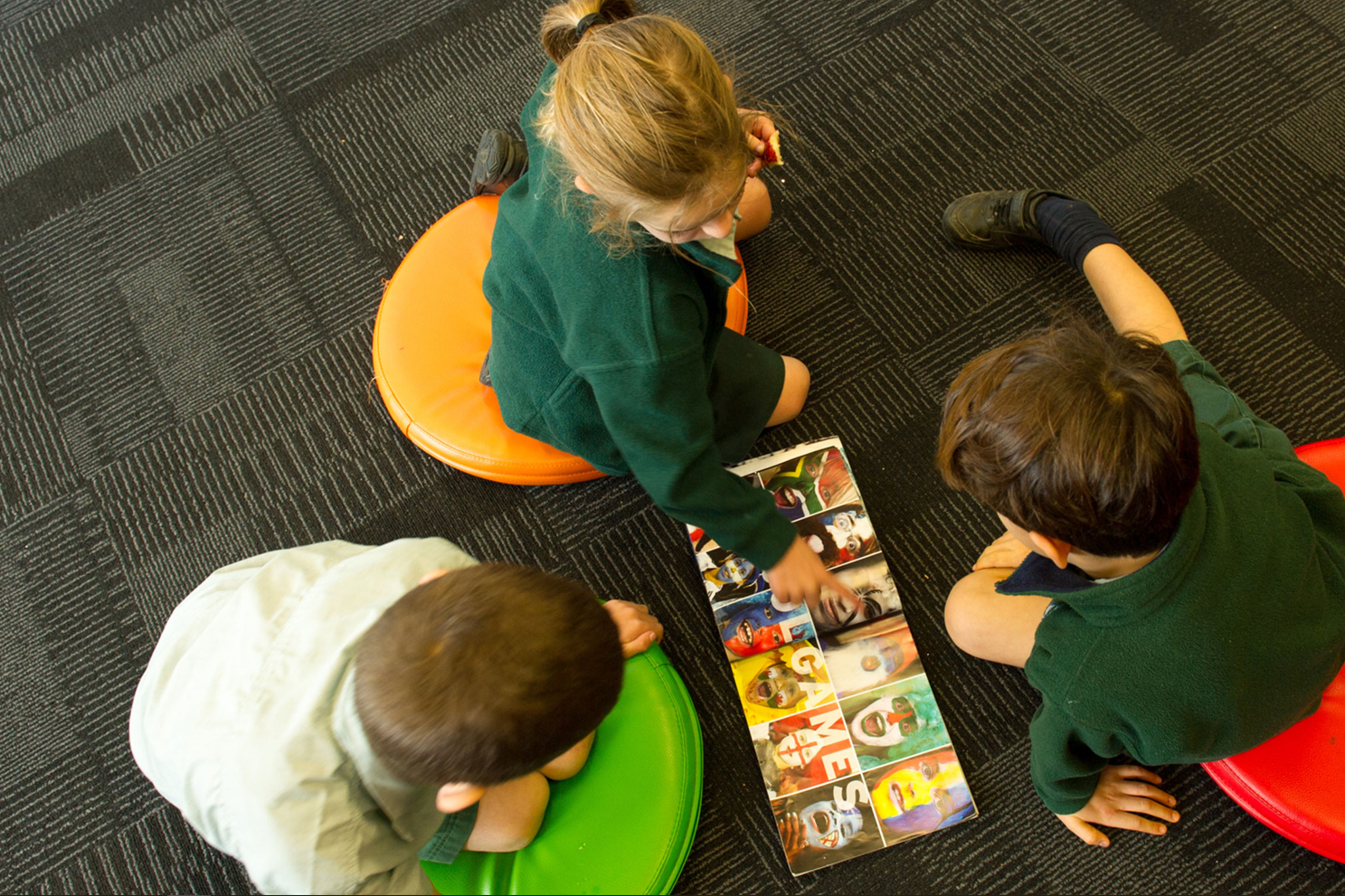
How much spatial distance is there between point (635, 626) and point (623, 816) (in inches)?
10.2

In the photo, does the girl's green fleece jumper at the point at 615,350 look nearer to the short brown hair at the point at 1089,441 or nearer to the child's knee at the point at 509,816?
the short brown hair at the point at 1089,441

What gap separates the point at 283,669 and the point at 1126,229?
1523 mm

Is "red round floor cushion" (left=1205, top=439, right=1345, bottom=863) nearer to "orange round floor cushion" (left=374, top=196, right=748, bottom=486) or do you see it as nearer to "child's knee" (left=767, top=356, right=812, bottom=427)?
"child's knee" (left=767, top=356, right=812, bottom=427)

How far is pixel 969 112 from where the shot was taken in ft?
A: 5.44

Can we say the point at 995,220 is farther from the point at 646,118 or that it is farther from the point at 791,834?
the point at 791,834

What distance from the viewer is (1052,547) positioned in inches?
33.0

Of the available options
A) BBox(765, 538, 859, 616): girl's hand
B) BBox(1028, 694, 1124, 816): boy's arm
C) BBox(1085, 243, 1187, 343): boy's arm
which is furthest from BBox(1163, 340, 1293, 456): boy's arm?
BBox(765, 538, 859, 616): girl's hand

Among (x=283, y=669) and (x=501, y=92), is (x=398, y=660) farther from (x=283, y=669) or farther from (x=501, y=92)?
(x=501, y=92)

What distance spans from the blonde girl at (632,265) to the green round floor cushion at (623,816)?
0.26m

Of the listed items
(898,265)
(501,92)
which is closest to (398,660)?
(898,265)

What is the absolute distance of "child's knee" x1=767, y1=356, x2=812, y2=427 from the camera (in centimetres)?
141

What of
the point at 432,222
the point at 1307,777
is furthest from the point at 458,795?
the point at 432,222

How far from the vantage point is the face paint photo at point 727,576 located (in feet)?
4.35

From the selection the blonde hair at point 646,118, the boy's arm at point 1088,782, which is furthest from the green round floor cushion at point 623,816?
the blonde hair at point 646,118
